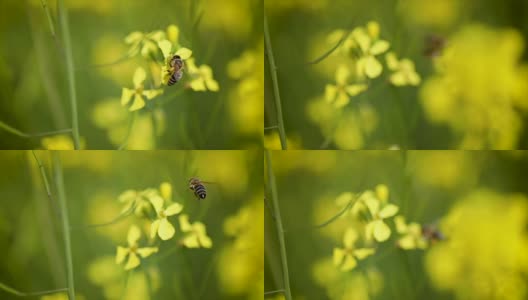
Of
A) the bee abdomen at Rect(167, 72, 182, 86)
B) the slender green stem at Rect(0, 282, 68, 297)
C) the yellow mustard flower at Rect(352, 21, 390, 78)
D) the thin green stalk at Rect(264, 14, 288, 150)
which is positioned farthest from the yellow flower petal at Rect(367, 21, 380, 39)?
the slender green stem at Rect(0, 282, 68, 297)

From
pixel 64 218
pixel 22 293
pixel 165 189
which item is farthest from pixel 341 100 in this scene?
pixel 22 293

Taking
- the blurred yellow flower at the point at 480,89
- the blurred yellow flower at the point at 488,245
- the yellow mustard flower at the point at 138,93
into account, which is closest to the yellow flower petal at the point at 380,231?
the blurred yellow flower at the point at 488,245

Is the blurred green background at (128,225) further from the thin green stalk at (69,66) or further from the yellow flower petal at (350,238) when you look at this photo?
the yellow flower petal at (350,238)

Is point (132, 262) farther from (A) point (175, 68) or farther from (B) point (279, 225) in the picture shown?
(A) point (175, 68)

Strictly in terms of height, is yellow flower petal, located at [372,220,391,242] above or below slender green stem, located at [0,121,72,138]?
below

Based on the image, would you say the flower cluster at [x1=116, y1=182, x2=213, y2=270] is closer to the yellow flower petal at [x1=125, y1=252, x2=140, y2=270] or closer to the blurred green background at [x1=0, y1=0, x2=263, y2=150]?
the yellow flower petal at [x1=125, y1=252, x2=140, y2=270]

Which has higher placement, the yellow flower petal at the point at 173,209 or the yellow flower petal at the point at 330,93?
the yellow flower petal at the point at 330,93
